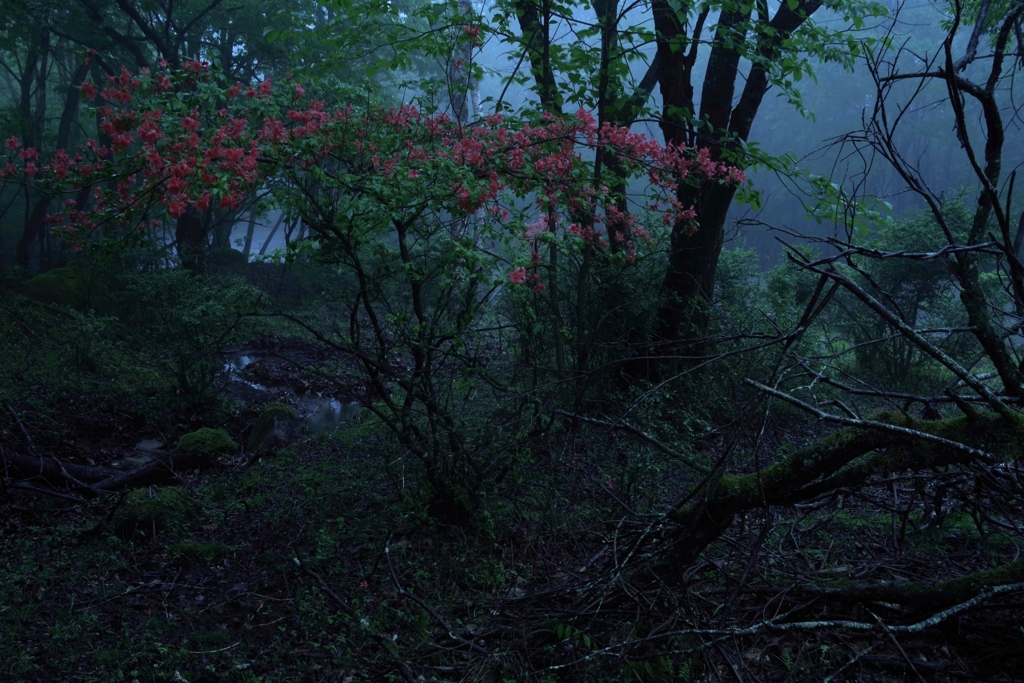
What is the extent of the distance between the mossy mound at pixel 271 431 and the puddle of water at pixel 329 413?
1.28 ft

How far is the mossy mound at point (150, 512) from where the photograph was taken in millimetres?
5043

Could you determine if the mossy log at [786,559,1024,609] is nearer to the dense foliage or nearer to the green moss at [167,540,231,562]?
the dense foliage

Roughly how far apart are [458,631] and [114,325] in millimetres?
10364

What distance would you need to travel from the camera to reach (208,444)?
6812mm

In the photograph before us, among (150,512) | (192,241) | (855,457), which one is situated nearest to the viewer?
(855,457)

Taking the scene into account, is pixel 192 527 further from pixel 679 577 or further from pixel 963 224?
pixel 963 224

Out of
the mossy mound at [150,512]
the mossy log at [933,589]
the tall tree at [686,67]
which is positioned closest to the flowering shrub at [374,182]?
the tall tree at [686,67]

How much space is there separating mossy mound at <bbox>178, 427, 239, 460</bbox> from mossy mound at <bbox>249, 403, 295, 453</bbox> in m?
0.28

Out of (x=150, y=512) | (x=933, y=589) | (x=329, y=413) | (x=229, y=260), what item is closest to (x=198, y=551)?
(x=150, y=512)

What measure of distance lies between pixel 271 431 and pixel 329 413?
1.77 metres

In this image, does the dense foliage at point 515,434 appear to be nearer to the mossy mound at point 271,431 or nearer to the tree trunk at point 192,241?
the mossy mound at point 271,431

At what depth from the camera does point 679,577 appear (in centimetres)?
283

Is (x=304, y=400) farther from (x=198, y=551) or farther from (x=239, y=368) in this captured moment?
(x=198, y=551)

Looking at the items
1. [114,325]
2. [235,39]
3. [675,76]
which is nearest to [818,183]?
[675,76]
